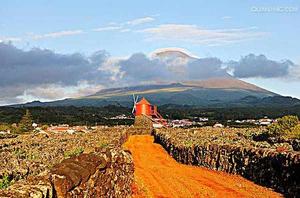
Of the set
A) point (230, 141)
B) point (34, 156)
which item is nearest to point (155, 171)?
point (230, 141)

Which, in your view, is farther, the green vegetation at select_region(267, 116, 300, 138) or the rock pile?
the green vegetation at select_region(267, 116, 300, 138)

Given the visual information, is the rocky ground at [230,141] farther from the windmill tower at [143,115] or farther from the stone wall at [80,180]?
the windmill tower at [143,115]

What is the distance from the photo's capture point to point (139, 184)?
2648 cm

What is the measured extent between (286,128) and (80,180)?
4615cm

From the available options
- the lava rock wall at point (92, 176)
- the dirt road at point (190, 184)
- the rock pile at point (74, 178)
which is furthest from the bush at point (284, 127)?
the rock pile at point (74, 178)

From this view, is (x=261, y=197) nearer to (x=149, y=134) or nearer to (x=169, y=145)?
(x=169, y=145)

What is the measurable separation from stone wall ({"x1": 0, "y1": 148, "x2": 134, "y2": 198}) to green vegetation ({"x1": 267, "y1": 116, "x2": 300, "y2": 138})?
34.0 meters

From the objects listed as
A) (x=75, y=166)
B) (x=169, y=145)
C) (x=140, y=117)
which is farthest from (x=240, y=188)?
(x=140, y=117)

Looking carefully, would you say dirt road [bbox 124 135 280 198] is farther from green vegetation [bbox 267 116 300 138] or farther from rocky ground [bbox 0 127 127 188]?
green vegetation [bbox 267 116 300 138]

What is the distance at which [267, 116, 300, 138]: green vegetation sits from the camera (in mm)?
52006

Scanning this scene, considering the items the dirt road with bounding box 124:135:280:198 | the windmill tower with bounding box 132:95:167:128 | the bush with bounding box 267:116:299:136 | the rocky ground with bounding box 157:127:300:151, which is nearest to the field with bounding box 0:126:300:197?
the dirt road with bounding box 124:135:280:198

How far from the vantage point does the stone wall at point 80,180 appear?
29.0 ft

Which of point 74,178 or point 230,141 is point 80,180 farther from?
point 230,141

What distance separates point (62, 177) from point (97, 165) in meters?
4.65
